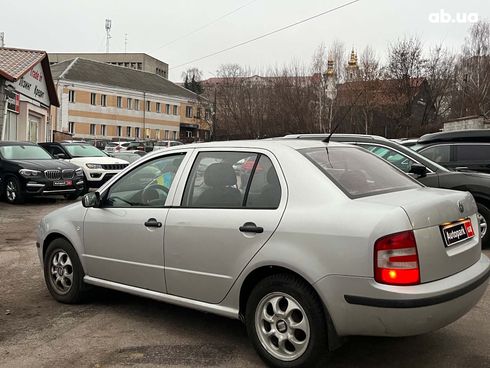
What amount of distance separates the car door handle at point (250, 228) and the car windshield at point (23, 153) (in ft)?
38.3

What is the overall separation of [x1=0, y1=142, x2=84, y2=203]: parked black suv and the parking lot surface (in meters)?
8.02

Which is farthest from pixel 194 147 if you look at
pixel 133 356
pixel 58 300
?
pixel 58 300

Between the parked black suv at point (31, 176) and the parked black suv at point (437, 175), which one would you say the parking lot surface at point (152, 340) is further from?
the parked black suv at point (31, 176)

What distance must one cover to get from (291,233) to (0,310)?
10.7 feet

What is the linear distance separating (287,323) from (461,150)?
7181mm

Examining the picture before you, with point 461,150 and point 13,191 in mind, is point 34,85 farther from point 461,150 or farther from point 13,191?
point 461,150

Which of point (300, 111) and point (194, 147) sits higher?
point (300, 111)

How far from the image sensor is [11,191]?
13.3 meters

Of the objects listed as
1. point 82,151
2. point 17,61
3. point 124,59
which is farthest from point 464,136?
point 124,59

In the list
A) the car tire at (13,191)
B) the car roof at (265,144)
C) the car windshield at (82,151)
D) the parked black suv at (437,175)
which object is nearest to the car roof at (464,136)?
the parked black suv at (437,175)

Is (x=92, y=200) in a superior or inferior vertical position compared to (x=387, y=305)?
superior

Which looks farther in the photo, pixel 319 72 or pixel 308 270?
→ pixel 319 72

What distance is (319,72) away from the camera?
47438 mm

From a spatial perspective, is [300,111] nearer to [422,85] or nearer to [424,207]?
[422,85]
